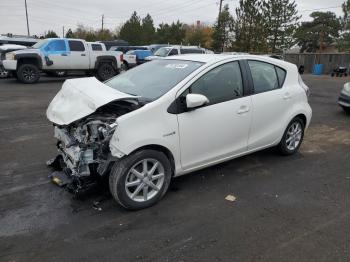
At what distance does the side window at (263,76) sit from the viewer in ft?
16.5

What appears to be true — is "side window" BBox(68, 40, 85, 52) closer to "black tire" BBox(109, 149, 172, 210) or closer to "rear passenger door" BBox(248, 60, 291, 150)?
"rear passenger door" BBox(248, 60, 291, 150)

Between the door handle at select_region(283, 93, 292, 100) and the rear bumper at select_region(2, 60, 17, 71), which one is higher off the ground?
the door handle at select_region(283, 93, 292, 100)

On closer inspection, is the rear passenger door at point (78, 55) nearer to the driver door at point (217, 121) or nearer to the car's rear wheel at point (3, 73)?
the car's rear wheel at point (3, 73)

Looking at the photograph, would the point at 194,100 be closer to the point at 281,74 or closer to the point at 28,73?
the point at 281,74

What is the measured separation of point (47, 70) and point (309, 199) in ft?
47.2

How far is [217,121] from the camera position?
4.41 meters

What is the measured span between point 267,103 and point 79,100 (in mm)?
2590

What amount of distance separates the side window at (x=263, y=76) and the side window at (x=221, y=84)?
31cm

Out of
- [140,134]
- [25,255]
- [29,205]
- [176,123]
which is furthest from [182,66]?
[25,255]

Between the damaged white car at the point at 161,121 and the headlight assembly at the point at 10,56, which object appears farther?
the headlight assembly at the point at 10,56

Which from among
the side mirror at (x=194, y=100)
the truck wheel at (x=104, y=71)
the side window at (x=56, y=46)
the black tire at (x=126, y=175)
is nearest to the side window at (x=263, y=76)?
the side mirror at (x=194, y=100)

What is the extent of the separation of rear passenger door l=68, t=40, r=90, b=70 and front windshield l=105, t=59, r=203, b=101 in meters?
12.2

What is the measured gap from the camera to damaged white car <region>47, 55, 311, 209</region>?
12.4 ft

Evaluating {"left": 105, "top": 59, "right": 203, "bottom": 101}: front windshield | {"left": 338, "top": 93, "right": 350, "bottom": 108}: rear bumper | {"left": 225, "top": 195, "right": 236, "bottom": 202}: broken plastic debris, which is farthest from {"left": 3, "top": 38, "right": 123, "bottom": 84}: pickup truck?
{"left": 225, "top": 195, "right": 236, "bottom": 202}: broken plastic debris
